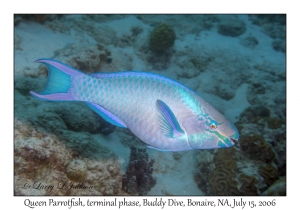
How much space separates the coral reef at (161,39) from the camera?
28.2 ft

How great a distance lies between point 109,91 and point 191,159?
15.2 feet

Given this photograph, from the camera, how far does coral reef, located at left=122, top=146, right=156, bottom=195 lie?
4.53 m

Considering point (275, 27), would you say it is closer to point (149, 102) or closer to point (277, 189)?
point (277, 189)

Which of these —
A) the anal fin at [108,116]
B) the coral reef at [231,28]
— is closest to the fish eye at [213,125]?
the anal fin at [108,116]

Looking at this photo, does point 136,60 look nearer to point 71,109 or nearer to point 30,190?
point 71,109

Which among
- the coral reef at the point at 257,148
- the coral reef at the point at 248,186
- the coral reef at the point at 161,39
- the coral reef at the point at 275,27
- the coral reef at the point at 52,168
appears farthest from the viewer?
the coral reef at the point at 275,27

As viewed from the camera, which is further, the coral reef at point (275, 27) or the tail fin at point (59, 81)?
the coral reef at point (275, 27)

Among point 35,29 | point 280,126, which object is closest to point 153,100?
point 280,126

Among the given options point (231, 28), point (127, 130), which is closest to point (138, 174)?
point (127, 130)

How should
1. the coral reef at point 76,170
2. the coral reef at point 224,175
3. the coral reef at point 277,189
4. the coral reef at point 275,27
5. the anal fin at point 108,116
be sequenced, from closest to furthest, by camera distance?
the anal fin at point 108,116
the coral reef at point 76,170
the coral reef at point 277,189
the coral reef at point 224,175
the coral reef at point 275,27

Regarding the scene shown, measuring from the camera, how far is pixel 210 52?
9.95 metres

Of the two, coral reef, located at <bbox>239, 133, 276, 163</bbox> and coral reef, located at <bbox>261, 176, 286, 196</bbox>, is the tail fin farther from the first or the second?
coral reef, located at <bbox>239, 133, 276, 163</bbox>

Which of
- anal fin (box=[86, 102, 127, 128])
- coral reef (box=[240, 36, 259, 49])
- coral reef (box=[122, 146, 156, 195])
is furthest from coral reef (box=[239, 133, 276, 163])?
coral reef (box=[240, 36, 259, 49])

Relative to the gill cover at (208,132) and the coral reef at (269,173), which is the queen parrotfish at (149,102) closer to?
the gill cover at (208,132)
